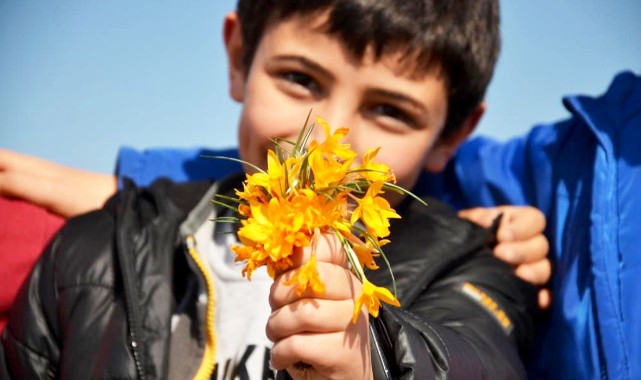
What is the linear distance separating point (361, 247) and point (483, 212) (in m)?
1.45

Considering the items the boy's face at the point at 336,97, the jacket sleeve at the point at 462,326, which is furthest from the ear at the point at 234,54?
the jacket sleeve at the point at 462,326

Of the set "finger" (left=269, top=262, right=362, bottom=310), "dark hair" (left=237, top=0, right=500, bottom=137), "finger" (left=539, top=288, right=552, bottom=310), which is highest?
"dark hair" (left=237, top=0, right=500, bottom=137)

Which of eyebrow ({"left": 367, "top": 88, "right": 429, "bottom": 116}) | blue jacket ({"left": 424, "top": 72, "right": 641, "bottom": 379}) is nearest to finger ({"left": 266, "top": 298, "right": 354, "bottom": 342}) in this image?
eyebrow ({"left": 367, "top": 88, "right": 429, "bottom": 116})

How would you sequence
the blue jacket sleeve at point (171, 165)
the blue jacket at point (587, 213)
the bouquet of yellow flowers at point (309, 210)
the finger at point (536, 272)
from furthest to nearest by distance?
the blue jacket sleeve at point (171, 165), the finger at point (536, 272), the blue jacket at point (587, 213), the bouquet of yellow flowers at point (309, 210)

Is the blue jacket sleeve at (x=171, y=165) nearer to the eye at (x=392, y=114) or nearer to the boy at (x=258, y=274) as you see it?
the boy at (x=258, y=274)

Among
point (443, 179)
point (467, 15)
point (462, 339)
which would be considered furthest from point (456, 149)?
point (462, 339)

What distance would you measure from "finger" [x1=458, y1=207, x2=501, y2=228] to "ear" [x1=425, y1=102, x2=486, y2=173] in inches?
7.5

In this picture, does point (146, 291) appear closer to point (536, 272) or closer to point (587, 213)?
point (536, 272)

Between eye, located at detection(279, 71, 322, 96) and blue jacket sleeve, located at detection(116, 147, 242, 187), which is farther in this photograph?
blue jacket sleeve, located at detection(116, 147, 242, 187)

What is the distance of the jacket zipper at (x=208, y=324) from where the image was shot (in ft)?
7.20

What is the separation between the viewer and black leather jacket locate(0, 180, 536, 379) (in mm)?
2107

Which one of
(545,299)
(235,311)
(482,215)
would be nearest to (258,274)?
(235,311)

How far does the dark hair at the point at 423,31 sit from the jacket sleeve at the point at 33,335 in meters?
0.95

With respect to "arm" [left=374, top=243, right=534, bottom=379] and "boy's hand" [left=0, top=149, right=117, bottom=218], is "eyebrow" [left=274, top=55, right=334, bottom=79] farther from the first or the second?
"boy's hand" [left=0, top=149, right=117, bottom=218]
